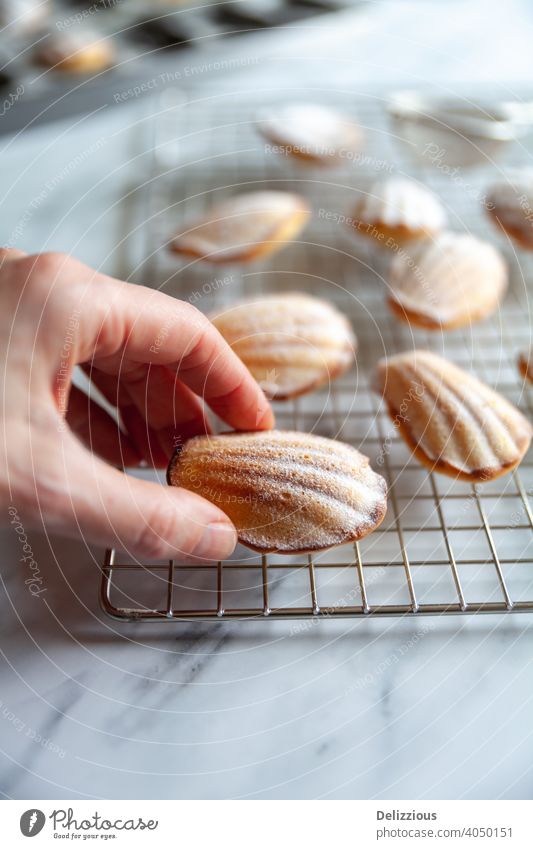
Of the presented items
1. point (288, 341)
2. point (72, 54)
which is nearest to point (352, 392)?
point (288, 341)

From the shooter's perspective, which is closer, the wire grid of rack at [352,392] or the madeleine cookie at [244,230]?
the wire grid of rack at [352,392]

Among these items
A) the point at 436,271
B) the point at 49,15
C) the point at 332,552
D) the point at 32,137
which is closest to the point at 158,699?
the point at 332,552

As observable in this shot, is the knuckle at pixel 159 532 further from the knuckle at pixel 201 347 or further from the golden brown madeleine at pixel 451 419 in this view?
the golden brown madeleine at pixel 451 419

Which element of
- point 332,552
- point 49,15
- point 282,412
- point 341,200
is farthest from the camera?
point 49,15

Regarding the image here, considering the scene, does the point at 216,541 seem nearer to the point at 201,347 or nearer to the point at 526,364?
the point at 201,347

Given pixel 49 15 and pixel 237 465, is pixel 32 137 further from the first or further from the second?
pixel 237 465

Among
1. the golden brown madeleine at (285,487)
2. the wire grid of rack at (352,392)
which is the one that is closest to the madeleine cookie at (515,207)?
the wire grid of rack at (352,392)

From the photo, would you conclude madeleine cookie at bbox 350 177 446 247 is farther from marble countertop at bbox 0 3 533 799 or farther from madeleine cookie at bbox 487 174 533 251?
marble countertop at bbox 0 3 533 799

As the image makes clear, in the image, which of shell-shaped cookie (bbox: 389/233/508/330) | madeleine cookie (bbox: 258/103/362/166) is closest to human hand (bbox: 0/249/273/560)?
shell-shaped cookie (bbox: 389/233/508/330)
